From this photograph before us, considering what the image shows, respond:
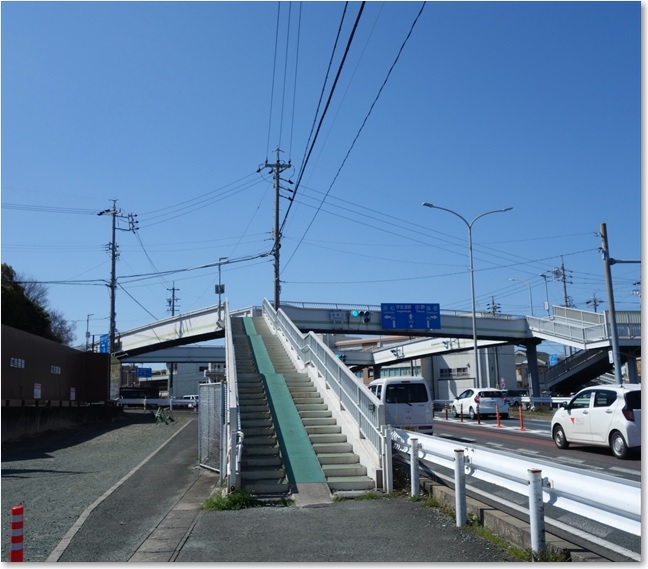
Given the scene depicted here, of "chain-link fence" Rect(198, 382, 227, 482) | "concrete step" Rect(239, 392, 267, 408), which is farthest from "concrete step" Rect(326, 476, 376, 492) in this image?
"concrete step" Rect(239, 392, 267, 408)

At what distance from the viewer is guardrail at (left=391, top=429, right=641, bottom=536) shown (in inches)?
205

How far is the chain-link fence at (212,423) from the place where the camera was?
13.2m

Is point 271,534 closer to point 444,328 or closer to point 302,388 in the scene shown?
point 302,388

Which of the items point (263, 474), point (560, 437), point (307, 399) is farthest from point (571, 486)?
point (560, 437)

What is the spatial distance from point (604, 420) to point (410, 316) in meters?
31.7

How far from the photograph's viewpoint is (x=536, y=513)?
19.8ft

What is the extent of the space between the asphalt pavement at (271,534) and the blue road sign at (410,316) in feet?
119

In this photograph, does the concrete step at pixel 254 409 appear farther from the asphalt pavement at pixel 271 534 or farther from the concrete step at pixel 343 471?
the asphalt pavement at pixel 271 534

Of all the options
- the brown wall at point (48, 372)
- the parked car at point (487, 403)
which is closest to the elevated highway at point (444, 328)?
the brown wall at point (48, 372)

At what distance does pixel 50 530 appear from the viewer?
877 centimetres

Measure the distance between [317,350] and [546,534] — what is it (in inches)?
473

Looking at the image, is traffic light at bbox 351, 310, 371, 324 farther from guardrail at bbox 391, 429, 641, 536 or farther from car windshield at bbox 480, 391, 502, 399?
guardrail at bbox 391, 429, 641, 536

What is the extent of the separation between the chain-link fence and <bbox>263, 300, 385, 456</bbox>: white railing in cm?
264

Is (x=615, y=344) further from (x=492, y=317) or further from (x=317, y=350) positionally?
(x=492, y=317)
